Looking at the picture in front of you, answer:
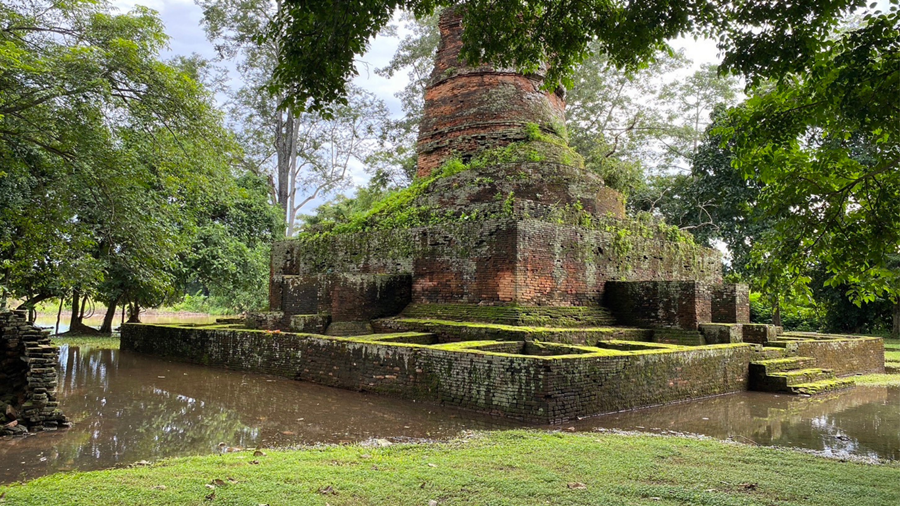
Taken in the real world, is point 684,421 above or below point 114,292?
below

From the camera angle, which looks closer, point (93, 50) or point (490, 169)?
point (93, 50)

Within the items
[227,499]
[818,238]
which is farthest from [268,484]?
[818,238]

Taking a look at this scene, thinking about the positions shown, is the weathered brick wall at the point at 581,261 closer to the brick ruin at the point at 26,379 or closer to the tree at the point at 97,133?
the tree at the point at 97,133

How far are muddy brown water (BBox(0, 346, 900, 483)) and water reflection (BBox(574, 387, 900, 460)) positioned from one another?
1 centimetres

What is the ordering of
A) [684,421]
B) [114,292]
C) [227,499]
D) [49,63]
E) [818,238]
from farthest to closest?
[114,292] → [49,63] → [684,421] → [818,238] → [227,499]

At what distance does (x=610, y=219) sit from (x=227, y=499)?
988cm

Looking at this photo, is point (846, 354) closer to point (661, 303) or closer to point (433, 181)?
point (661, 303)

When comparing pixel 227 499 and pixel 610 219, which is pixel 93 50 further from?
pixel 610 219

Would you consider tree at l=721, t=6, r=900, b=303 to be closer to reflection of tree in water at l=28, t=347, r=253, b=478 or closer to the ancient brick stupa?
the ancient brick stupa

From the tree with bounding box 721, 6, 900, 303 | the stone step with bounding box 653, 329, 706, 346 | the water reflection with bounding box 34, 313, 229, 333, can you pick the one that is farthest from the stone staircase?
the water reflection with bounding box 34, 313, 229, 333

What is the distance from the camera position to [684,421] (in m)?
6.64

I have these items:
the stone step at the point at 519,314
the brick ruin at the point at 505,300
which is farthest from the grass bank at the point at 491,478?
the stone step at the point at 519,314

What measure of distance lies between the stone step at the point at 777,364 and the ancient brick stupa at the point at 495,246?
3.82 feet

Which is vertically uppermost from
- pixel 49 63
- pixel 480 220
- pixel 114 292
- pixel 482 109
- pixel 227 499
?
pixel 482 109
